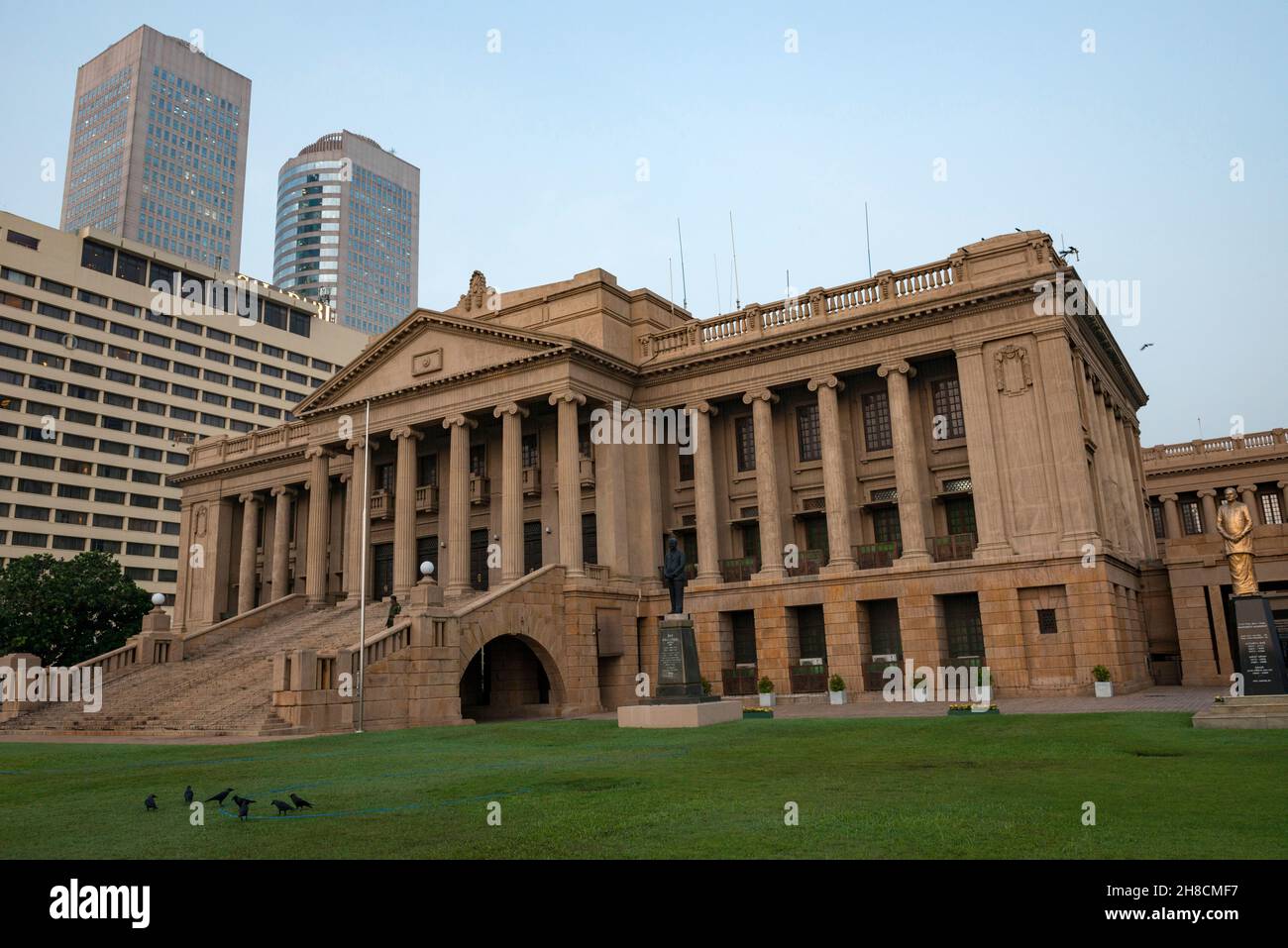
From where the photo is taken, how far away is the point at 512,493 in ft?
129

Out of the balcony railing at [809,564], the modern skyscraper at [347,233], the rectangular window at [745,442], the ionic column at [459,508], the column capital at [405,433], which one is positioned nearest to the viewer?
the balcony railing at [809,564]

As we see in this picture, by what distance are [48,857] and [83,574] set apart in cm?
5080

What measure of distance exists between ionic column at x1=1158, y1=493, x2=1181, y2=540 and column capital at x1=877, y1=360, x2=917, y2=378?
30.9 m

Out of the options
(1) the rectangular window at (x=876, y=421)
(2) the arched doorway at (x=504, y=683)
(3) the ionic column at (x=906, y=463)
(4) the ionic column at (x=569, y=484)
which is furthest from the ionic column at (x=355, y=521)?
(3) the ionic column at (x=906, y=463)

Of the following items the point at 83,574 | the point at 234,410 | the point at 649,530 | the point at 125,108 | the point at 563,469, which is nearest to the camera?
the point at 563,469

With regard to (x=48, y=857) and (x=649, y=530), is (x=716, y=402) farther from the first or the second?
(x=48, y=857)

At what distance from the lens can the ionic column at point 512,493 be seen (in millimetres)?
38562

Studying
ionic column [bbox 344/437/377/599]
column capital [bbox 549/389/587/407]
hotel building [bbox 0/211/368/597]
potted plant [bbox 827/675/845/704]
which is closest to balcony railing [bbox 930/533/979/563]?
potted plant [bbox 827/675/845/704]

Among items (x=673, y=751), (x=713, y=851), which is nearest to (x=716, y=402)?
(x=673, y=751)

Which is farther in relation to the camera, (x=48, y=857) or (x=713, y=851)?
(x=48, y=857)

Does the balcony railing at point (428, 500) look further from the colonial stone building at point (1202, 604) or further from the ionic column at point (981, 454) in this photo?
the colonial stone building at point (1202, 604)

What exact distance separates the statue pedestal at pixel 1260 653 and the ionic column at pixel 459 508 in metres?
28.5

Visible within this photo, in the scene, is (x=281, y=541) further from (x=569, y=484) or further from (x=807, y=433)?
(x=807, y=433)
